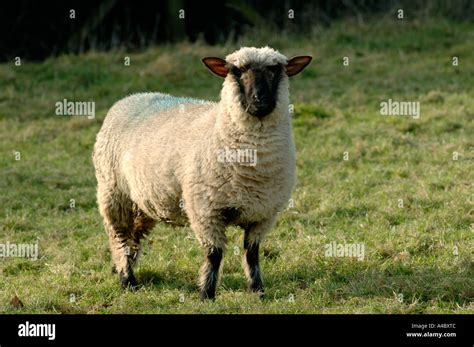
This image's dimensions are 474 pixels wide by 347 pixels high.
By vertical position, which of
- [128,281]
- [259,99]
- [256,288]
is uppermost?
[259,99]

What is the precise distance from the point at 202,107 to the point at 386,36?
8.55 metres

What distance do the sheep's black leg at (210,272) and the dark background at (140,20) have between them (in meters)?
10.2

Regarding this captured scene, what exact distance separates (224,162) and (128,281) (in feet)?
4.52

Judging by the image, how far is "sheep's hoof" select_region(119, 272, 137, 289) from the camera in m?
7.22

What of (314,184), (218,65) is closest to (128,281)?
(218,65)

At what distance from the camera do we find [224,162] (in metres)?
6.60

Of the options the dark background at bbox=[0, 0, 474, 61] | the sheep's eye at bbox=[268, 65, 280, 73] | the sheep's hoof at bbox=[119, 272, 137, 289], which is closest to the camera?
the sheep's eye at bbox=[268, 65, 280, 73]

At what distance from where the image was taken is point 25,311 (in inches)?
253

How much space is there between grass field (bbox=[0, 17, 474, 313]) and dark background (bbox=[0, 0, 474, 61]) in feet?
2.87

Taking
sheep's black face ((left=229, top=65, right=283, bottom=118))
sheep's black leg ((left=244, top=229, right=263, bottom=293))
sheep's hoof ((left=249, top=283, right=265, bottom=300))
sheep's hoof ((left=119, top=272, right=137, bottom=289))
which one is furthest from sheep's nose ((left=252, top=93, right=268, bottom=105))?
sheep's hoof ((left=119, top=272, right=137, bottom=289))

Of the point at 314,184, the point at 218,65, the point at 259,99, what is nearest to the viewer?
the point at 259,99

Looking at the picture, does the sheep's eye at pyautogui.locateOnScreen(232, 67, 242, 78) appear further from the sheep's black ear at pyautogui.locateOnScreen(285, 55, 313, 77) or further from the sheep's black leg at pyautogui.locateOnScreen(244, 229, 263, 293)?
the sheep's black leg at pyautogui.locateOnScreen(244, 229, 263, 293)

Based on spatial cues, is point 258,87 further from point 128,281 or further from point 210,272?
point 128,281

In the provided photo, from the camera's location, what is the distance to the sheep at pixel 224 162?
258 inches
